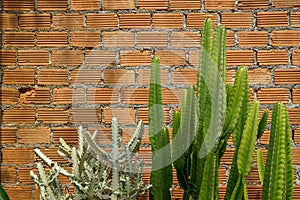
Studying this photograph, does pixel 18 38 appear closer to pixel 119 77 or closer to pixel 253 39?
pixel 119 77

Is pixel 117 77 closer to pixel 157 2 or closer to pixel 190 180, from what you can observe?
pixel 157 2

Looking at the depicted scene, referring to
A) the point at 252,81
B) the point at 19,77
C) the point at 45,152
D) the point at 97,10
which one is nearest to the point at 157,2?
the point at 97,10

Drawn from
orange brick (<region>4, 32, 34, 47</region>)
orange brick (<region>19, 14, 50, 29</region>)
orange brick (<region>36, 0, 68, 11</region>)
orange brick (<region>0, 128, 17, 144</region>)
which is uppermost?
orange brick (<region>36, 0, 68, 11</region>)

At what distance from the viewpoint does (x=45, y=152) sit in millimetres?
2330

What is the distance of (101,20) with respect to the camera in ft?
7.64

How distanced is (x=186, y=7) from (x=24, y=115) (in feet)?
3.25

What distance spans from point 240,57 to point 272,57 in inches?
6.2

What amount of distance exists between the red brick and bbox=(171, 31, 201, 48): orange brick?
1.89 ft

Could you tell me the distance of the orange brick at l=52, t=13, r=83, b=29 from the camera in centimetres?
234

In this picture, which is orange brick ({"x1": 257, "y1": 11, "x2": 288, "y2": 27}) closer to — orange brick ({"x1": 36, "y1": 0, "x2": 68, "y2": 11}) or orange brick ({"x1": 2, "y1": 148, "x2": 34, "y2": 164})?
orange brick ({"x1": 36, "y1": 0, "x2": 68, "y2": 11})

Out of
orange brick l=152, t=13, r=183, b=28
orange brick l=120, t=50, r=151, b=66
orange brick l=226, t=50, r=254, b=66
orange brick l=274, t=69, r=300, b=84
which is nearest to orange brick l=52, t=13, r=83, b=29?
orange brick l=120, t=50, r=151, b=66

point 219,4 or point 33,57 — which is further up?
point 219,4

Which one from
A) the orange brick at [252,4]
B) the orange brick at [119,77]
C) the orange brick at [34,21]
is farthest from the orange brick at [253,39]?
the orange brick at [34,21]

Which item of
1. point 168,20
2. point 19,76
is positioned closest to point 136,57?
point 168,20
